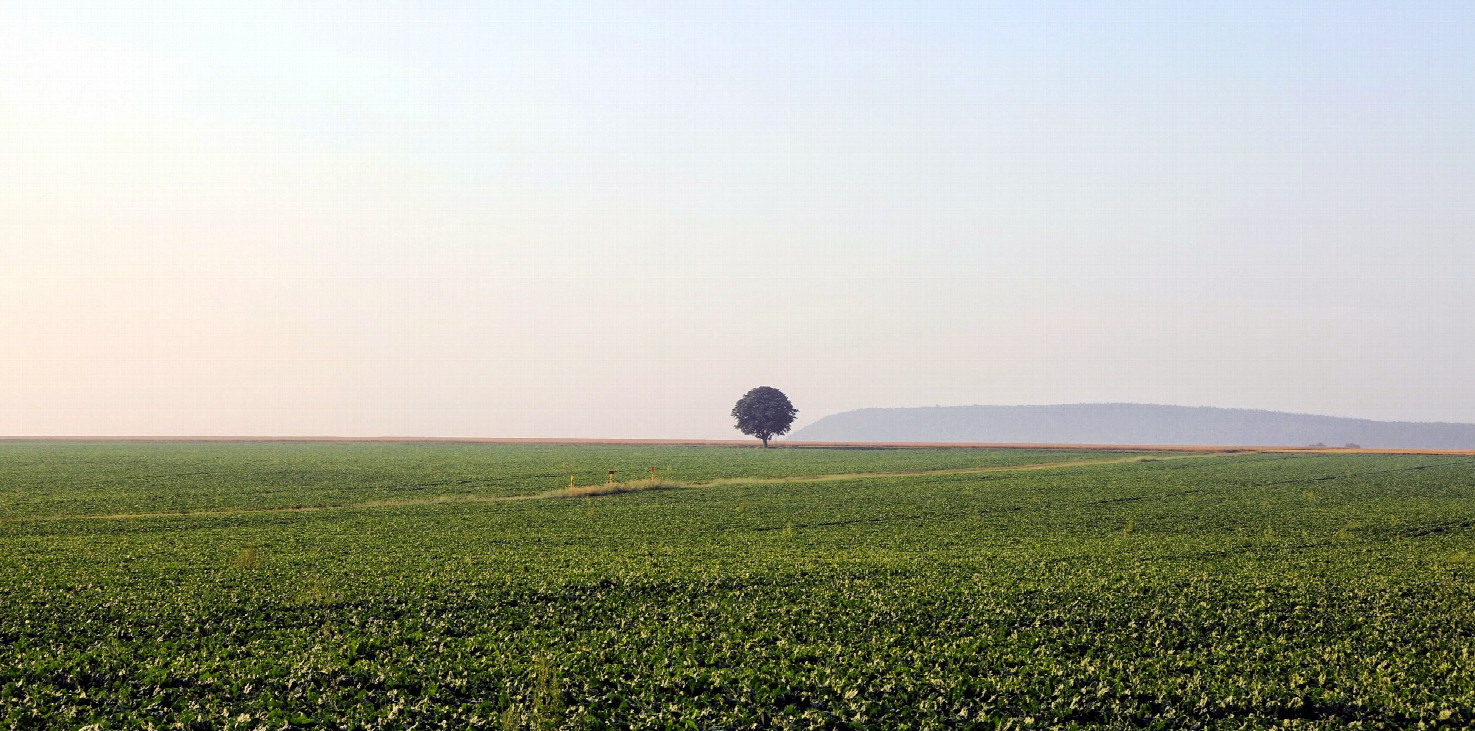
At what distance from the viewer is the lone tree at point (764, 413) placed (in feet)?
474

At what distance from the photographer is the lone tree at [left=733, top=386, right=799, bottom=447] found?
14450 centimetres

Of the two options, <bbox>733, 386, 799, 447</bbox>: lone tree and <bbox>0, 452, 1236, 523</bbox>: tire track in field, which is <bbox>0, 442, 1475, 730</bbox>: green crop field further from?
<bbox>733, 386, 799, 447</bbox>: lone tree

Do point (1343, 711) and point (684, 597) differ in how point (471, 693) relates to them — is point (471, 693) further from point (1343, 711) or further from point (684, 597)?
point (1343, 711)

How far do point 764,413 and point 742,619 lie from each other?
122 m

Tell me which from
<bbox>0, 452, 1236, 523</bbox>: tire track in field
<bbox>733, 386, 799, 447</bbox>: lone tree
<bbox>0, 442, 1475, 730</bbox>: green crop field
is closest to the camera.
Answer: <bbox>0, 442, 1475, 730</bbox>: green crop field

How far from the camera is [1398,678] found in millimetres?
18375

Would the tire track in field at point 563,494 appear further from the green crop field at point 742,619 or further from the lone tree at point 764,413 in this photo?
the lone tree at point 764,413

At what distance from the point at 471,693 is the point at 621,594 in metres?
8.32

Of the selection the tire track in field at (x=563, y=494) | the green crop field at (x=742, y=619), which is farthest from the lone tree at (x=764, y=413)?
the green crop field at (x=742, y=619)

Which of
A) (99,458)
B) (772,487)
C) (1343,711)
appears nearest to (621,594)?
(1343,711)

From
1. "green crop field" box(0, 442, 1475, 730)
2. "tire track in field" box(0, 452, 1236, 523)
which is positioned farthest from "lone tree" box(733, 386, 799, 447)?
"green crop field" box(0, 442, 1475, 730)

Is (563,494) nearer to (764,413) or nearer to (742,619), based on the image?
(742,619)

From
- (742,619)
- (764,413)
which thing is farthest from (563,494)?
(764,413)

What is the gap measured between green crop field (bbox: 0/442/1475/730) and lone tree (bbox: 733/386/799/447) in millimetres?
94980
